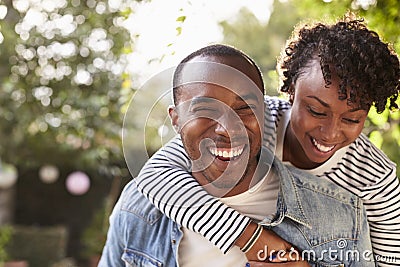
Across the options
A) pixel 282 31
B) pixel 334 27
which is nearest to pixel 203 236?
pixel 334 27

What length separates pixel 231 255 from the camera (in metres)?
1.34

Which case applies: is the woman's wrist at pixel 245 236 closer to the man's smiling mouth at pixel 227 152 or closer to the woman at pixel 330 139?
the woman at pixel 330 139

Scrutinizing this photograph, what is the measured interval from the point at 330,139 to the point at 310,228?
0.58 feet

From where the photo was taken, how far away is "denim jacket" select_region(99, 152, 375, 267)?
133cm

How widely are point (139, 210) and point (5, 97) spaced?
15.5 feet

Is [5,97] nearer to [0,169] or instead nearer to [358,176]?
[0,169]

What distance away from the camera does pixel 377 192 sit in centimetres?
135

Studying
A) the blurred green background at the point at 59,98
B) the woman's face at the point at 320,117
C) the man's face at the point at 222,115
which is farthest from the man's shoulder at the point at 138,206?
the blurred green background at the point at 59,98

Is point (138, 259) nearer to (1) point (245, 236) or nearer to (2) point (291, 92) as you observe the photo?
(1) point (245, 236)

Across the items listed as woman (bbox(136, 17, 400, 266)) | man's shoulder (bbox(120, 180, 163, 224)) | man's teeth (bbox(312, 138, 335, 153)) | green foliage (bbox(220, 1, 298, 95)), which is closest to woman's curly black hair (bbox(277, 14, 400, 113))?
woman (bbox(136, 17, 400, 266))

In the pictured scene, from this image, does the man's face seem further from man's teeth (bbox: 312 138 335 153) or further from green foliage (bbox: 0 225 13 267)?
green foliage (bbox: 0 225 13 267)

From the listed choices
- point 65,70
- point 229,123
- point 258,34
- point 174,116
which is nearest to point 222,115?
point 229,123

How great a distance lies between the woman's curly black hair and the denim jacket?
19 cm

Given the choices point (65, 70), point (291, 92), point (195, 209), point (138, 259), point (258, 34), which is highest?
point (258, 34)
